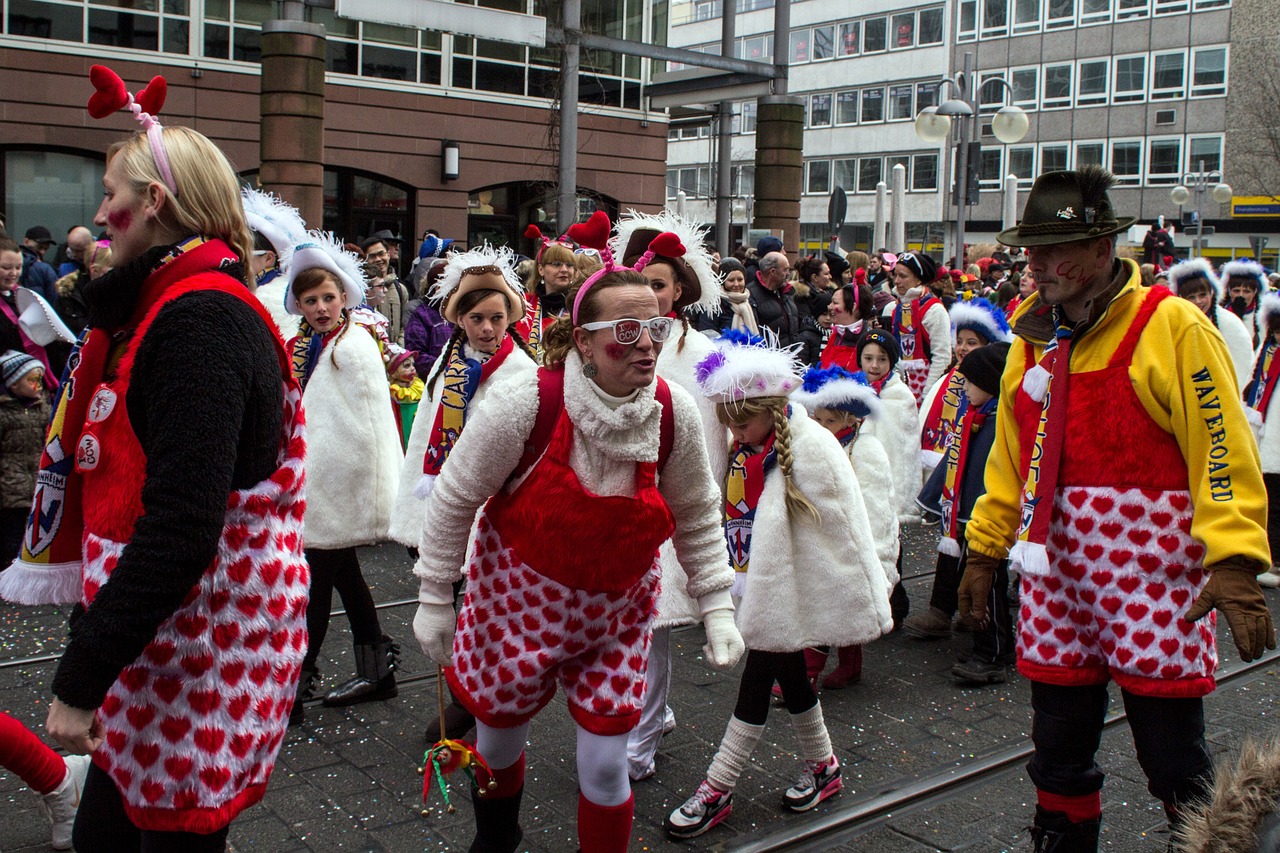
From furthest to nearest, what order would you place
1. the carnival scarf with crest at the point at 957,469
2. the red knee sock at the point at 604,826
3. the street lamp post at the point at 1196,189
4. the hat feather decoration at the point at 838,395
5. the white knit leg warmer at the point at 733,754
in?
the street lamp post at the point at 1196,189 < the carnival scarf with crest at the point at 957,469 < the hat feather decoration at the point at 838,395 < the white knit leg warmer at the point at 733,754 < the red knee sock at the point at 604,826

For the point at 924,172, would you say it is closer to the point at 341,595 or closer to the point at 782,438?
the point at 341,595

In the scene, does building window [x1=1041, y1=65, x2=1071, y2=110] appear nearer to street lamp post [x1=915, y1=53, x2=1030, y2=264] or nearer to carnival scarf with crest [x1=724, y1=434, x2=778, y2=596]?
street lamp post [x1=915, y1=53, x2=1030, y2=264]

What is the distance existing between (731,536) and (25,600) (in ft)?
8.41

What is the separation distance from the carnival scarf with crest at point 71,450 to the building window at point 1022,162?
48968 mm

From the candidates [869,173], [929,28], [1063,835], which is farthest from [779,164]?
[869,173]

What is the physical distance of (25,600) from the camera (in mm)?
2404

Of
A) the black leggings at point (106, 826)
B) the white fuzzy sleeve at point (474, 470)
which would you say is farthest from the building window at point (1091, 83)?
the black leggings at point (106, 826)

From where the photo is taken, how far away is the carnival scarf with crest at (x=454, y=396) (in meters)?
5.09

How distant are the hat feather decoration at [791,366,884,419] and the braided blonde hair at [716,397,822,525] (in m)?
0.97

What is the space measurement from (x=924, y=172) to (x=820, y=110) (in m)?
6.74

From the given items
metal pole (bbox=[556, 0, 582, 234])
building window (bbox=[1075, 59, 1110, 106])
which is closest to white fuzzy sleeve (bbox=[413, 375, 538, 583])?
metal pole (bbox=[556, 0, 582, 234])

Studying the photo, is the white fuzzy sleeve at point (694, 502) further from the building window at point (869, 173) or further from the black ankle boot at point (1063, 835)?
the building window at point (869, 173)

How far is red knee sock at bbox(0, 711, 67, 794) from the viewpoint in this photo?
3350mm

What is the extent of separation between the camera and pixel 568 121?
13211 millimetres
